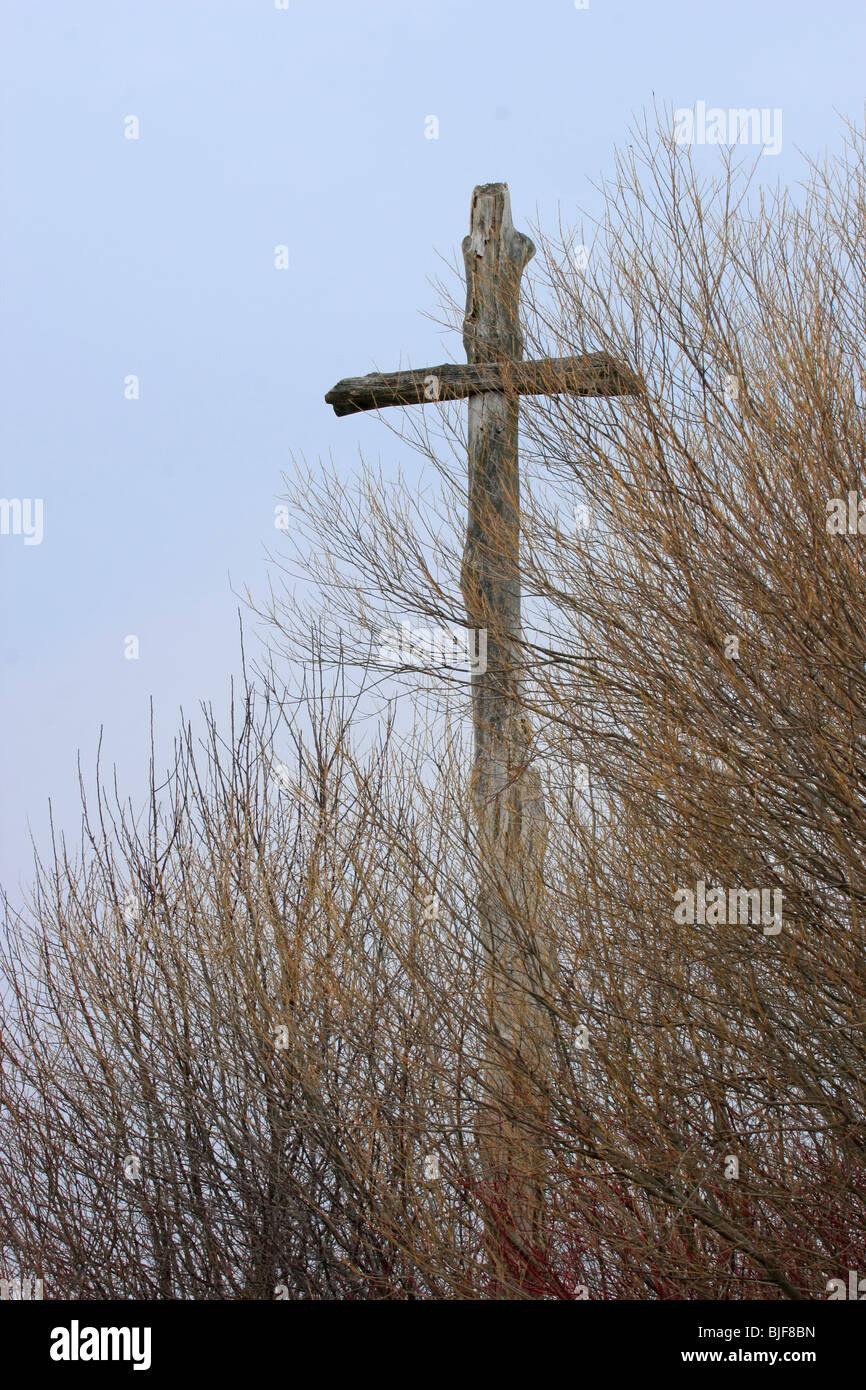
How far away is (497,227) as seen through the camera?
7.10 meters

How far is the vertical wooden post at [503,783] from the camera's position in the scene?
5.54 meters

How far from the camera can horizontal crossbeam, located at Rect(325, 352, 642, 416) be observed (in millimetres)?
6453

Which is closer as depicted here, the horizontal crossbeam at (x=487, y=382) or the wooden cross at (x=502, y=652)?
the wooden cross at (x=502, y=652)

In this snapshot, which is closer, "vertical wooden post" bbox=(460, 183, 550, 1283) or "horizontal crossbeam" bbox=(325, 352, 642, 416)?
"vertical wooden post" bbox=(460, 183, 550, 1283)

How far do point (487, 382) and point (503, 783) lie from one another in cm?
221

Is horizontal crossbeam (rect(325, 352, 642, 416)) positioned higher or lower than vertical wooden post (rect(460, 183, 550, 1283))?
higher

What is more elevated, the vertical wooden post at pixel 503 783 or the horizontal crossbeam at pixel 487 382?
the horizontal crossbeam at pixel 487 382

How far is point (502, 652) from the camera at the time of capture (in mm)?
6797

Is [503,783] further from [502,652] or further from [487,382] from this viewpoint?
[487,382]

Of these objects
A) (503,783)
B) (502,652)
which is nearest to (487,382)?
(502,652)

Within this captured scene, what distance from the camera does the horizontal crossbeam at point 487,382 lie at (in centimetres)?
645

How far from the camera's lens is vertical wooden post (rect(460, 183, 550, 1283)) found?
5.54 meters
